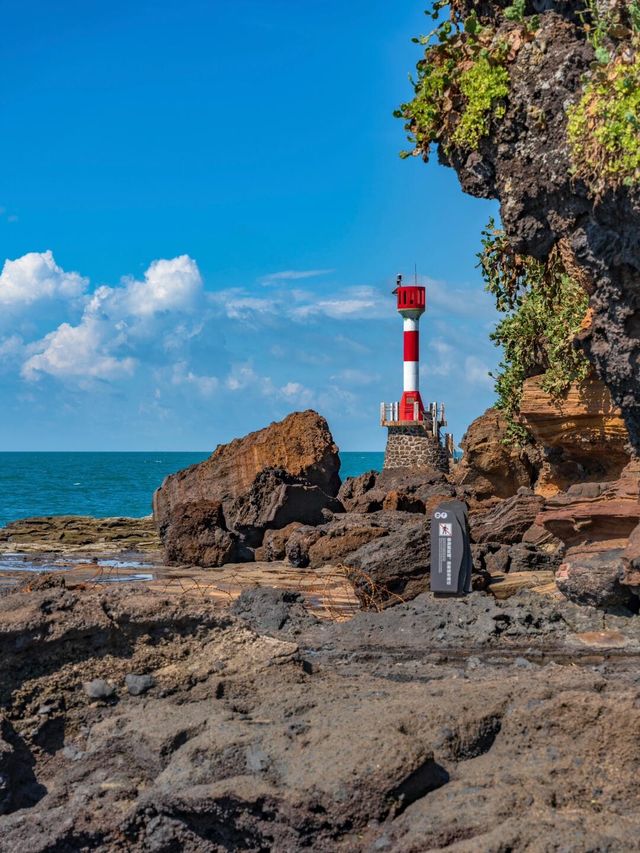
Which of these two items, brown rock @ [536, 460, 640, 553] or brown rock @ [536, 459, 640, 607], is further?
brown rock @ [536, 460, 640, 553]

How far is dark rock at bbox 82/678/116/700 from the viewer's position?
6238mm

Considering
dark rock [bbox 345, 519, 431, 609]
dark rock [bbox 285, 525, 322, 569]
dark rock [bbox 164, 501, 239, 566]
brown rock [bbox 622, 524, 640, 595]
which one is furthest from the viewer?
dark rock [bbox 164, 501, 239, 566]

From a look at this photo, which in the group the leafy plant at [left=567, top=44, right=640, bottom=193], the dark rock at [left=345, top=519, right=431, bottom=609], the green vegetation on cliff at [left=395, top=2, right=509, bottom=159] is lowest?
the dark rock at [left=345, top=519, right=431, bottom=609]

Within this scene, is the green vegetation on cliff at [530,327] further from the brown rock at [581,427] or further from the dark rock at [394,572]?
the dark rock at [394,572]

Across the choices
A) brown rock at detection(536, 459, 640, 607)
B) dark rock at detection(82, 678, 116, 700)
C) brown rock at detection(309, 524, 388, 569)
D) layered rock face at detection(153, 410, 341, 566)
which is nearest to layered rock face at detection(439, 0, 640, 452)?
brown rock at detection(536, 459, 640, 607)

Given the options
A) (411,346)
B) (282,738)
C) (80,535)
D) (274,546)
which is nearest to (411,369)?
(411,346)

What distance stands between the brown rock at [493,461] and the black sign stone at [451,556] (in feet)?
37.3

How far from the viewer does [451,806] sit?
4488mm

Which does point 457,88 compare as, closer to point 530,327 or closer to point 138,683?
point 138,683

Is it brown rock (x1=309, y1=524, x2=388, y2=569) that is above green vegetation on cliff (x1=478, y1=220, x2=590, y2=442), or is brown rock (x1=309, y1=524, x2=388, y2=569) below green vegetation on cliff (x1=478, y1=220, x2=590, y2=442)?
below

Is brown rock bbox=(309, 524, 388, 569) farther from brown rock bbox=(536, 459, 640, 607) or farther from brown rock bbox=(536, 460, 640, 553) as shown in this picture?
brown rock bbox=(536, 460, 640, 553)

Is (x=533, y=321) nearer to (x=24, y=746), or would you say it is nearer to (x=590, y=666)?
(x=590, y=666)

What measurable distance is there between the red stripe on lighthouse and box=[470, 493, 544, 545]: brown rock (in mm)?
29988

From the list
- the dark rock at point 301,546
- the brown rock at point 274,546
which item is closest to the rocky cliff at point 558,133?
the dark rock at point 301,546
